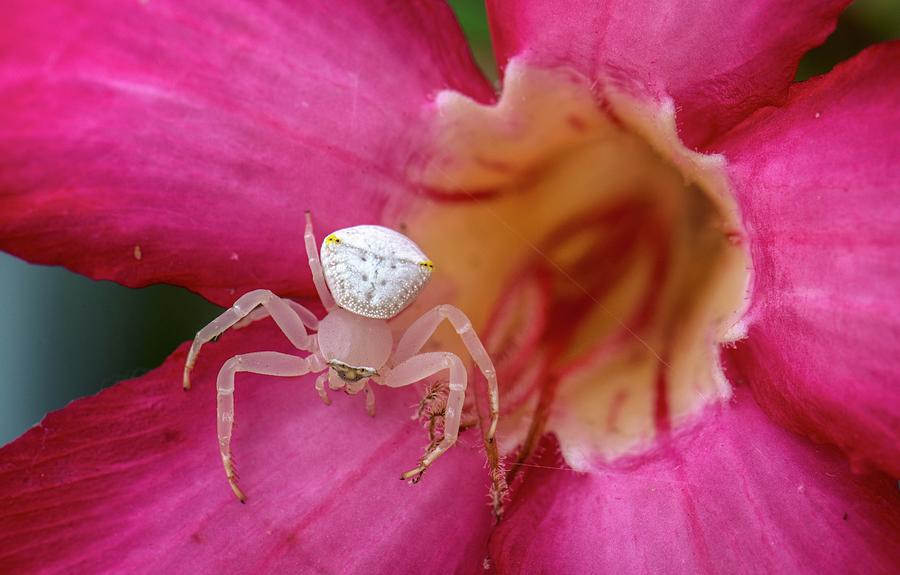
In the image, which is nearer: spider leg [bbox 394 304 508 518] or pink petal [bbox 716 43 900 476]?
pink petal [bbox 716 43 900 476]

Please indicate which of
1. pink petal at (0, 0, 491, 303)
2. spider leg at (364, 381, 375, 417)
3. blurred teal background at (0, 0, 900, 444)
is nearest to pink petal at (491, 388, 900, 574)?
spider leg at (364, 381, 375, 417)

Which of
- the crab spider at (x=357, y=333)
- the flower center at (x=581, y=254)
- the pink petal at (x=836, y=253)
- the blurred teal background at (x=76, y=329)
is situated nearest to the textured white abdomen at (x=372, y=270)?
the crab spider at (x=357, y=333)

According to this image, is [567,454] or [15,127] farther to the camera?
[567,454]

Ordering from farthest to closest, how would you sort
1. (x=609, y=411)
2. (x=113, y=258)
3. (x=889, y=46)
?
(x=609, y=411) < (x=113, y=258) < (x=889, y=46)

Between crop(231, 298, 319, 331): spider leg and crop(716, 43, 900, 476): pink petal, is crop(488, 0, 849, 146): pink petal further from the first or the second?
crop(231, 298, 319, 331): spider leg

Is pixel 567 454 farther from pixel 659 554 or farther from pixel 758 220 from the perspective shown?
pixel 758 220

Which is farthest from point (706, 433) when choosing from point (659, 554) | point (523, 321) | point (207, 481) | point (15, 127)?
point (15, 127)

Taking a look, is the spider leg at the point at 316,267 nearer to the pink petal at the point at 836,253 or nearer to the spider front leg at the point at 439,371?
the spider front leg at the point at 439,371
